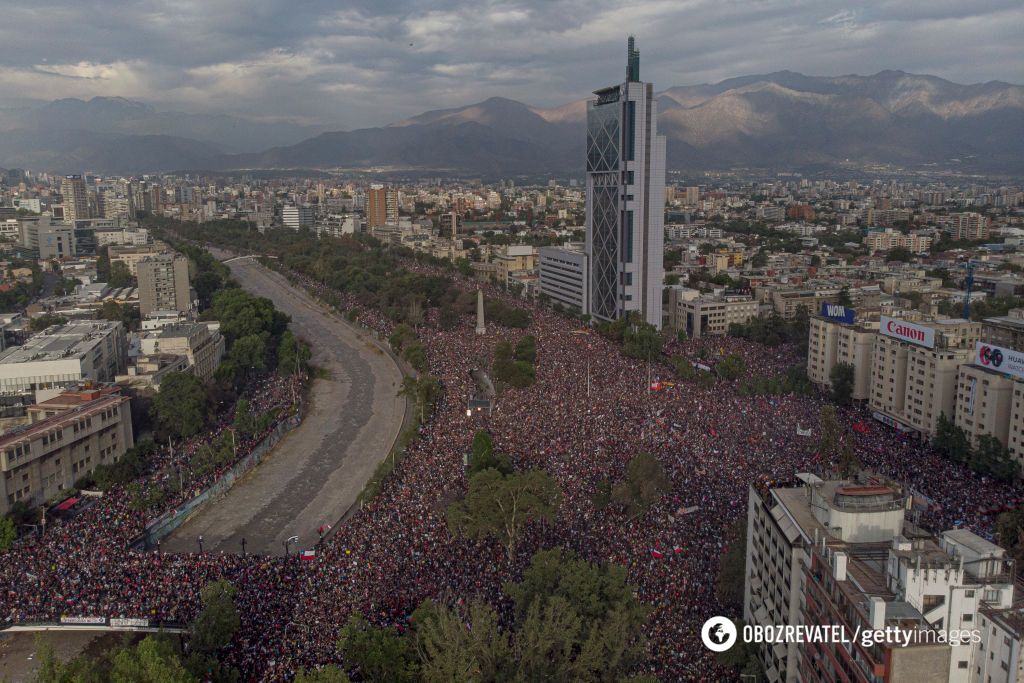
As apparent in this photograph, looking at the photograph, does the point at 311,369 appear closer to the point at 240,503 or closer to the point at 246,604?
the point at 240,503

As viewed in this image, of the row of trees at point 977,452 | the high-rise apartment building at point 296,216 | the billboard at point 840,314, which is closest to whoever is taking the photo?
the row of trees at point 977,452

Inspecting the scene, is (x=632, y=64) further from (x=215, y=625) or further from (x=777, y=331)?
(x=215, y=625)

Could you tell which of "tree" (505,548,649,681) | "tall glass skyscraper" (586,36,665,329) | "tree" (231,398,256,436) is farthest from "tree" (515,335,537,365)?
"tree" (505,548,649,681)

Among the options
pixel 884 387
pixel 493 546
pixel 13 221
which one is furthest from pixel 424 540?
pixel 13 221

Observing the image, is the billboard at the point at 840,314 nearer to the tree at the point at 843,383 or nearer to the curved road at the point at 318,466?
the tree at the point at 843,383

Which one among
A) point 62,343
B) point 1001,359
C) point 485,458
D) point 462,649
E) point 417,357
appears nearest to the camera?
point 462,649

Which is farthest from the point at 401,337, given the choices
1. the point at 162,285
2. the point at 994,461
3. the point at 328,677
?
the point at 328,677

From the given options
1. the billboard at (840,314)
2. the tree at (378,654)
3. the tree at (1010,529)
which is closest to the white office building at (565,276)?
the billboard at (840,314)
